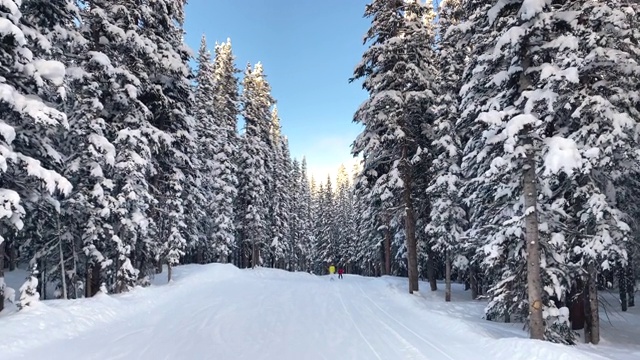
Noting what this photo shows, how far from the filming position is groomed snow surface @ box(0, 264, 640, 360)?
9.07m

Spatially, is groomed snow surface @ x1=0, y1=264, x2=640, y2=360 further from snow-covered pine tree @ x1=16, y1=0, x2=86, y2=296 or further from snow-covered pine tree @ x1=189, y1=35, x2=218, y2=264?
snow-covered pine tree @ x1=189, y1=35, x2=218, y2=264

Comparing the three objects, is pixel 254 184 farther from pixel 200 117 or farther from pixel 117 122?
pixel 117 122

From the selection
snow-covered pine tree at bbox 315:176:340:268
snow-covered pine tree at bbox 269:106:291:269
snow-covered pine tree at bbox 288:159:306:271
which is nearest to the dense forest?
snow-covered pine tree at bbox 269:106:291:269

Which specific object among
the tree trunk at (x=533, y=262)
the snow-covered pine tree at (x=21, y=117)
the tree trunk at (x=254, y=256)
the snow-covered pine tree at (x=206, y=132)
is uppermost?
the snow-covered pine tree at (x=206, y=132)

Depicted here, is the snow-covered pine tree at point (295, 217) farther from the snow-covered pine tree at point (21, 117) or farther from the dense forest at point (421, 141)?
the snow-covered pine tree at point (21, 117)

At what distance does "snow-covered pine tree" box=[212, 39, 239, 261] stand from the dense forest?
42.8ft

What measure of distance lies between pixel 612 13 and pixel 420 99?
10081mm

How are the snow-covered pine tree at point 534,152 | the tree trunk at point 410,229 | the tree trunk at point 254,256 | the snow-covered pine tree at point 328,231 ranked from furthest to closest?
the snow-covered pine tree at point 328,231
the tree trunk at point 254,256
the tree trunk at point 410,229
the snow-covered pine tree at point 534,152

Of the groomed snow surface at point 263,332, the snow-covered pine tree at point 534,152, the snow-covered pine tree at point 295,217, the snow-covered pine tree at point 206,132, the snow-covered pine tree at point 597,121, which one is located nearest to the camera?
the groomed snow surface at point 263,332

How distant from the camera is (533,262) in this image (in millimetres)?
10844

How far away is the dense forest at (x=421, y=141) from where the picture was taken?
35.6ft

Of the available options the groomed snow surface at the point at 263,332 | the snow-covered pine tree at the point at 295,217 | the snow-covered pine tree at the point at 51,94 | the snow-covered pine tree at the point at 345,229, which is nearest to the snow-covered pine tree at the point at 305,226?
the snow-covered pine tree at the point at 295,217

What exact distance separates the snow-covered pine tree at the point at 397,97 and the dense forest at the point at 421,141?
0.35ft

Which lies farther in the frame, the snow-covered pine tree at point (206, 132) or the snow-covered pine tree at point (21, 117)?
the snow-covered pine tree at point (206, 132)
